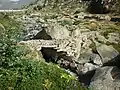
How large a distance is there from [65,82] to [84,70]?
206 inches

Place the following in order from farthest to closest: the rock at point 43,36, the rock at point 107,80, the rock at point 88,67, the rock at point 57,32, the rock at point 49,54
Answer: the rock at point 57,32, the rock at point 43,36, the rock at point 49,54, the rock at point 88,67, the rock at point 107,80

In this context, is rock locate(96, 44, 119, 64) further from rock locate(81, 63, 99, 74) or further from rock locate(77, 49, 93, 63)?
rock locate(81, 63, 99, 74)

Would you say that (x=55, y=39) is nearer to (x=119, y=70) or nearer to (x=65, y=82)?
(x=119, y=70)

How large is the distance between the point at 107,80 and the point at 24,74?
3.89 meters

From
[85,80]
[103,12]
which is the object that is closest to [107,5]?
[103,12]

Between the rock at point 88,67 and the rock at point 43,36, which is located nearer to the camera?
the rock at point 88,67

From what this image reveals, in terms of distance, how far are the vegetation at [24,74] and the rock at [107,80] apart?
171 centimetres

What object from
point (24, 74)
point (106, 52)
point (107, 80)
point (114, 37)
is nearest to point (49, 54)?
point (106, 52)

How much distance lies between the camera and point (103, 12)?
28703 millimetres

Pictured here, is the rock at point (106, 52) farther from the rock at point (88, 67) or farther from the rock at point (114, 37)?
the rock at point (114, 37)

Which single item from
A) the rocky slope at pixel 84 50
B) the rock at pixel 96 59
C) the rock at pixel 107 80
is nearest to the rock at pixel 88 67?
the rocky slope at pixel 84 50

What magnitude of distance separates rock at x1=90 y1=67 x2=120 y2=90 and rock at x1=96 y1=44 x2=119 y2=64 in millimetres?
2438

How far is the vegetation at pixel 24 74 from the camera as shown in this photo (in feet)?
36.2

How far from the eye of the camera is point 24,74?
11320 millimetres
